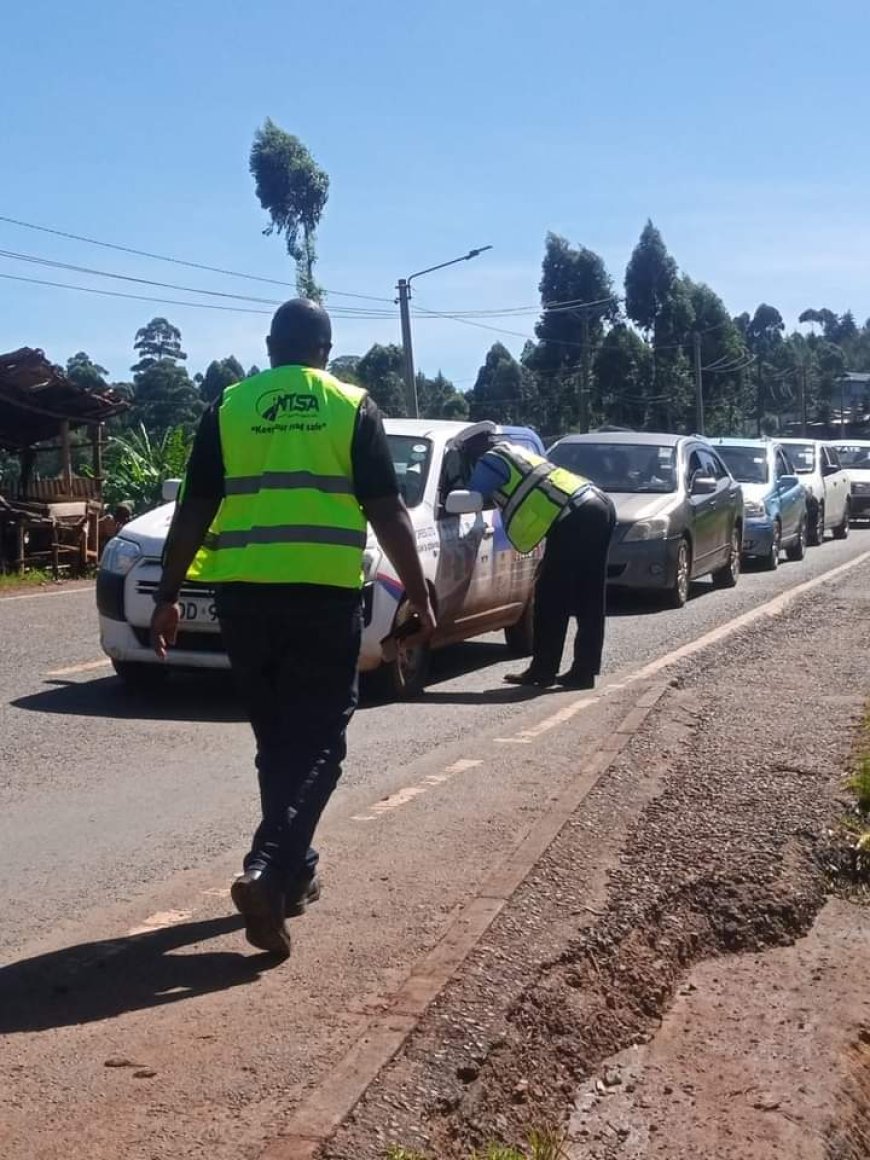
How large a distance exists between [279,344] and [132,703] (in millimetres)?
5393

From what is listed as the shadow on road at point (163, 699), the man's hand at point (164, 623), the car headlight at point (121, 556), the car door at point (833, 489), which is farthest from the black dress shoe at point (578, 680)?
the car door at point (833, 489)

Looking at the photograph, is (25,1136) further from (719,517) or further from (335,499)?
(719,517)

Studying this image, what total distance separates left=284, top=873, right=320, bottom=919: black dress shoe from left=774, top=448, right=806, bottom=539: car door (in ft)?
58.6

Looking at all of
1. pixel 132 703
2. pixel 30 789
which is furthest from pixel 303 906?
pixel 132 703

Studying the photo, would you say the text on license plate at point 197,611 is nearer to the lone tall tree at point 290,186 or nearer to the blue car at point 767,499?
the blue car at point 767,499

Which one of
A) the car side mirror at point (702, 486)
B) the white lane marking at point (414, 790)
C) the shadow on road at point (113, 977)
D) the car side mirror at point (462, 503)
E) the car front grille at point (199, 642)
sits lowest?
the white lane marking at point (414, 790)

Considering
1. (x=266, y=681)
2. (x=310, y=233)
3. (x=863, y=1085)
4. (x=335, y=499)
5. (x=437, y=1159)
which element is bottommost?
(x=863, y=1085)

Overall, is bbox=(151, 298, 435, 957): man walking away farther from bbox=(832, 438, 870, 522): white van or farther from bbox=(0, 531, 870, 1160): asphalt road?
bbox=(832, 438, 870, 522): white van

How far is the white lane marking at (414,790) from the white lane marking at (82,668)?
161 inches

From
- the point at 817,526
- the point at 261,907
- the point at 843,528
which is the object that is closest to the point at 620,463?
the point at 817,526

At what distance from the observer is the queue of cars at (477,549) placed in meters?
9.60

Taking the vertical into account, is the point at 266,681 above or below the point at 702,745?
above

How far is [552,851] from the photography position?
5.91 m

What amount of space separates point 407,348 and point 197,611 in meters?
32.3
